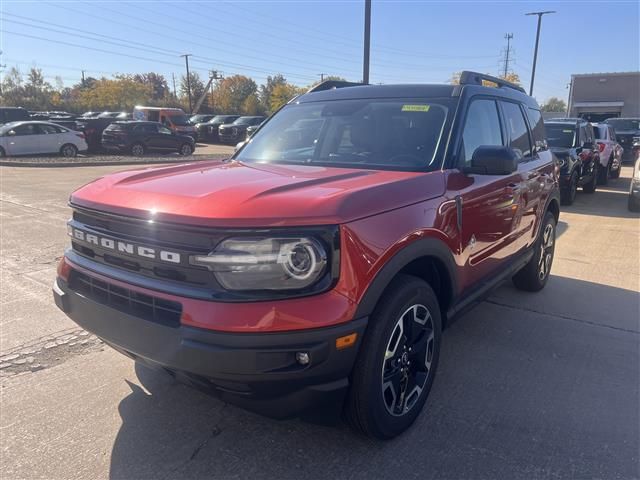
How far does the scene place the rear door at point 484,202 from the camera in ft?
10.5

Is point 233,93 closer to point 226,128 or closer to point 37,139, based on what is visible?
point 226,128

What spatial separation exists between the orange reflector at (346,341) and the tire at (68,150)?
2065 centimetres

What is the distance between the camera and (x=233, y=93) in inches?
3162

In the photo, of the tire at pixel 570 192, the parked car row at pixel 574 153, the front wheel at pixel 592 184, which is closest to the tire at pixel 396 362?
the parked car row at pixel 574 153

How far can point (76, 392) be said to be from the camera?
3.12m

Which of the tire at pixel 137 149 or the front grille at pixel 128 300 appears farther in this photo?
the tire at pixel 137 149

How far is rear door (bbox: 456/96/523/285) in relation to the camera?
3.19 meters

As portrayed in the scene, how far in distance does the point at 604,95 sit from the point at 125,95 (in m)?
53.3

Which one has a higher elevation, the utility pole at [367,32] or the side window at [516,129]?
the utility pole at [367,32]

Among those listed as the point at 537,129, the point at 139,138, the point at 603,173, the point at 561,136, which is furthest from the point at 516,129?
the point at 139,138

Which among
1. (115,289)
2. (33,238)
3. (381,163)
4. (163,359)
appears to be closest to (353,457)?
(163,359)

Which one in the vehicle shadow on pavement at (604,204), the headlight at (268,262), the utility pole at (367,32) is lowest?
the vehicle shadow on pavement at (604,204)

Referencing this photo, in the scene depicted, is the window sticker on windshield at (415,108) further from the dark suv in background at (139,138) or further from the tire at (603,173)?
the dark suv in background at (139,138)

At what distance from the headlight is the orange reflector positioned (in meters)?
Result: 0.28
